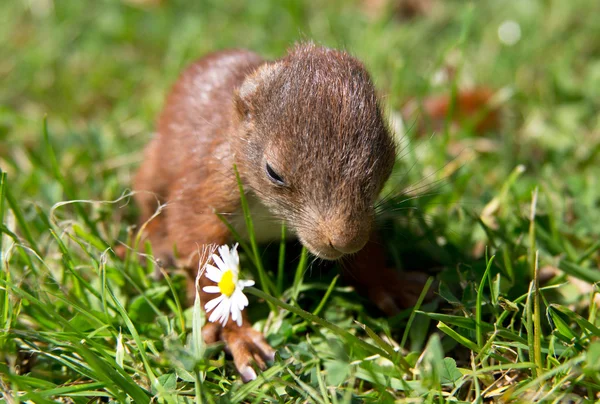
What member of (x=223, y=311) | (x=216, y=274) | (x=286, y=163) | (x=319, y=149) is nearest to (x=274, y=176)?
(x=286, y=163)

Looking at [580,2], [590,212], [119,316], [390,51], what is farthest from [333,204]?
[580,2]

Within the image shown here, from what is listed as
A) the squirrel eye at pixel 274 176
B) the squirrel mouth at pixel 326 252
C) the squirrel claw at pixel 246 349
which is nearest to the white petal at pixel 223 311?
the squirrel claw at pixel 246 349

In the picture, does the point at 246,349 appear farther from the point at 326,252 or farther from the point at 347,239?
the point at 347,239

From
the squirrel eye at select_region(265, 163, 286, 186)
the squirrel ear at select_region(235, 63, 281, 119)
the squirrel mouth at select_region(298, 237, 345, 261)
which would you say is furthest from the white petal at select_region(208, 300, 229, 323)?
the squirrel ear at select_region(235, 63, 281, 119)

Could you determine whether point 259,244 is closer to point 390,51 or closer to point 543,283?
point 543,283

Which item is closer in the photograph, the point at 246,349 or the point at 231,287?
the point at 231,287

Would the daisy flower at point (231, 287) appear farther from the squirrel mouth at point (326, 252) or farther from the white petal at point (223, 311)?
the squirrel mouth at point (326, 252)

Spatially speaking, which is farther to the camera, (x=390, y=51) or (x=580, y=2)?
(x=580, y=2)

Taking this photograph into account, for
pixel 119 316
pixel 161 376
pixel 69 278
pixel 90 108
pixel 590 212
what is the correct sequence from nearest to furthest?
1. pixel 161 376
2. pixel 119 316
3. pixel 69 278
4. pixel 590 212
5. pixel 90 108

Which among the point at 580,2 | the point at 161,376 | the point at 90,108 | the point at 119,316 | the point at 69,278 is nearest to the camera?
the point at 161,376
